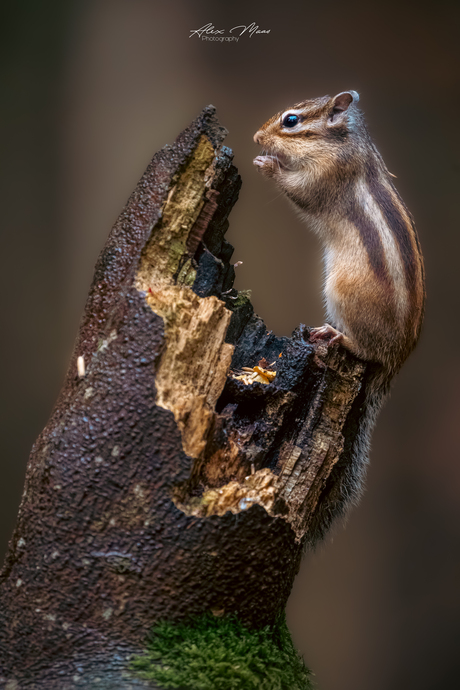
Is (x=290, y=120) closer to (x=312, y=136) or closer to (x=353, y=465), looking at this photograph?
(x=312, y=136)

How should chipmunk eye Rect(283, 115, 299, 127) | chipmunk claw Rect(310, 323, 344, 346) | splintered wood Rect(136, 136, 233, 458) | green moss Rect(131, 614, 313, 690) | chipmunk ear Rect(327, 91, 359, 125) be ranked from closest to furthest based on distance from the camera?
1. green moss Rect(131, 614, 313, 690)
2. splintered wood Rect(136, 136, 233, 458)
3. chipmunk claw Rect(310, 323, 344, 346)
4. chipmunk ear Rect(327, 91, 359, 125)
5. chipmunk eye Rect(283, 115, 299, 127)

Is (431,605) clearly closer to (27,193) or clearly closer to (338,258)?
(338,258)

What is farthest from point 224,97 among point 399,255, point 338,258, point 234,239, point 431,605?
point 431,605

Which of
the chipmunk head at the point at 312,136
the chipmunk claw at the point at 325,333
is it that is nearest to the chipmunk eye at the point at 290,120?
the chipmunk head at the point at 312,136

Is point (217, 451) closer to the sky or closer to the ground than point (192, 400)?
closer to the ground
